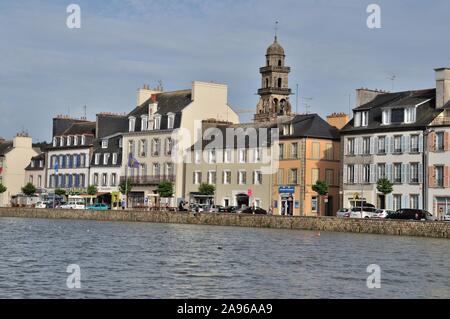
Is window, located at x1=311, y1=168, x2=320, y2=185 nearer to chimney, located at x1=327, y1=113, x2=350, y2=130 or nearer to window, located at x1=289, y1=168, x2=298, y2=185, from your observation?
window, located at x1=289, y1=168, x2=298, y2=185

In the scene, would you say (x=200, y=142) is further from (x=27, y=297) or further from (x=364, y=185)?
(x=27, y=297)

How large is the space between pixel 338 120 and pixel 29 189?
1753 inches

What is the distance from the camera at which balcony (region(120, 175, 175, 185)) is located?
98.1 metres

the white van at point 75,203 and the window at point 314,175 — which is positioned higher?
the window at point 314,175

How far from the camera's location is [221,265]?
37.4 metres

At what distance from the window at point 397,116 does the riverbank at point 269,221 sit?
43.4 ft

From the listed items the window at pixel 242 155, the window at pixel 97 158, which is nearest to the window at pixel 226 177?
the window at pixel 242 155

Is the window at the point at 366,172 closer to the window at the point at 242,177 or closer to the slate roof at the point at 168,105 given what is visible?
the window at the point at 242,177

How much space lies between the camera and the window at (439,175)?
69.6m

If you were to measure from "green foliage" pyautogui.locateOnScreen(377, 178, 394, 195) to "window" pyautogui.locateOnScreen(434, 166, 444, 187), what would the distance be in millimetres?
4209

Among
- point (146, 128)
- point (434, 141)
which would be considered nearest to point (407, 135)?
point (434, 141)

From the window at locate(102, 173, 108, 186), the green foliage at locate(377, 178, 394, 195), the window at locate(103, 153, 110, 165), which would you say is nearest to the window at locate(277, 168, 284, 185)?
the green foliage at locate(377, 178, 394, 195)
